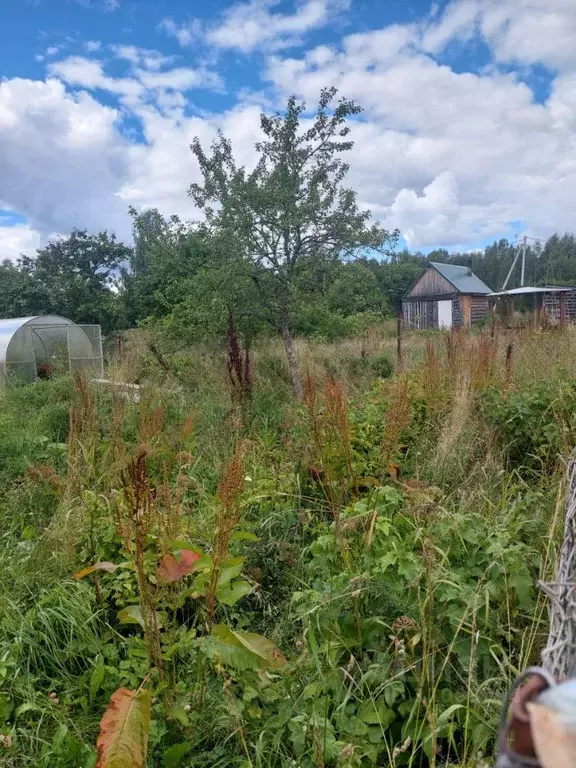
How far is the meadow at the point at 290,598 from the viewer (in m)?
1.66

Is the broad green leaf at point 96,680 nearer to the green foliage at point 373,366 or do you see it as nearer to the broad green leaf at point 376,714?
the broad green leaf at point 376,714

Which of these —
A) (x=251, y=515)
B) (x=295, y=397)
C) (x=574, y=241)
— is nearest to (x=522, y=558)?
(x=251, y=515)

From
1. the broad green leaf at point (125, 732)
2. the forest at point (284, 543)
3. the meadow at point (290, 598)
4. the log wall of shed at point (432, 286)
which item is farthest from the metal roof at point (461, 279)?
the broad green leaf at point (125, 732)

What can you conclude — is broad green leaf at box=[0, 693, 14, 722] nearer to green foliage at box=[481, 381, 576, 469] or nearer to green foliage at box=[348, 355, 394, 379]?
green foliage at box=[481, 381, 576, 469]

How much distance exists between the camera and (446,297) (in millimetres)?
30188

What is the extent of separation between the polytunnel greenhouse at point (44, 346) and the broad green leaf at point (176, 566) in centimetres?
977

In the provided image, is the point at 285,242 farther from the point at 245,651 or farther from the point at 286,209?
the point at 245,651

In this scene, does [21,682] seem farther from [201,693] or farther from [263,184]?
[263,184]

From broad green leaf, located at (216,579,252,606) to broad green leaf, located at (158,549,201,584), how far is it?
7.5 inches

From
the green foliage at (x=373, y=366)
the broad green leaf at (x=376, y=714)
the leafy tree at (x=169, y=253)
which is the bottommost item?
the broad green leaf at (x=376, y=714)

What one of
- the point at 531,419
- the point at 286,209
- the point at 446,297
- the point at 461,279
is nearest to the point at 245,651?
the point at 531,419

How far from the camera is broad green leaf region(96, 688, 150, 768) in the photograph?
140cm

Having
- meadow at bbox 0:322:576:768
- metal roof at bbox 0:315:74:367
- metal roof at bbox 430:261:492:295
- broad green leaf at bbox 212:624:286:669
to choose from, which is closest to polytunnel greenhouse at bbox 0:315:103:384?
metal roof at bbox 0:315:74:367

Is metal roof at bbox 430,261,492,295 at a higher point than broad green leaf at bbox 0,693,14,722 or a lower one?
higher
